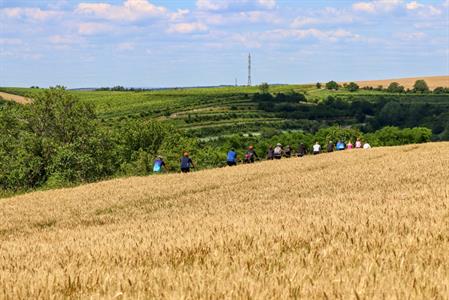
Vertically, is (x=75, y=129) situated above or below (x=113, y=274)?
below

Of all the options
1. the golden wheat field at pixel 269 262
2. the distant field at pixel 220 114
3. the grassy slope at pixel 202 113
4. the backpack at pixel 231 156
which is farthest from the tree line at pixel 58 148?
the distant field at pixel 220 114

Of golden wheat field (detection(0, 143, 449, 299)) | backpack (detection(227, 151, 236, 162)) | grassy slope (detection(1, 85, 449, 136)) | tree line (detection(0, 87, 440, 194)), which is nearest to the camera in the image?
golden wheat field (detection(0, 143, 449, 299))

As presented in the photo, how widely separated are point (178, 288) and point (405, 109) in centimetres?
17795

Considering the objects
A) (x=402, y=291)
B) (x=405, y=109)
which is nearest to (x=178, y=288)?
(x=402, y=291)

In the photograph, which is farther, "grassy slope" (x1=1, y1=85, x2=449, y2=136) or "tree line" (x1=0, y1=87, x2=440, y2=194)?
"grassy slope" (x1=1, y1=85, x2=449, y2=136)

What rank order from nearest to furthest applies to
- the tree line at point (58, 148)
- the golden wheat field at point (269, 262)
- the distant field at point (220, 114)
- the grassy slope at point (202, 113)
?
the golden wheat field at point (269, 262), the tree line at point (58, 148), the grassy slope at point (202, 113), the distant field at point (220, 114)

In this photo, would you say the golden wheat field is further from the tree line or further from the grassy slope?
the grassy slope

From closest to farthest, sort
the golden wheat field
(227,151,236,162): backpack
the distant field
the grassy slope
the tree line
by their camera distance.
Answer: the golden wheat field < (227,151,236,162): backpack < the tree line < the grassy slope < the distant field

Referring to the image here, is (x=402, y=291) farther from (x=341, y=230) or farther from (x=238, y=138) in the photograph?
(x=238, y=138)

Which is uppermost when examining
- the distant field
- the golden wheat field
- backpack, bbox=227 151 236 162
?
the golden wheat field

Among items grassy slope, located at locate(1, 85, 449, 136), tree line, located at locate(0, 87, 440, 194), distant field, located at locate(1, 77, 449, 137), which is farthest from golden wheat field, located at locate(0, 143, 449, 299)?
distant field, located at locate(1, 77, 449, 137)

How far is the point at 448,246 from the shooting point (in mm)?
5109

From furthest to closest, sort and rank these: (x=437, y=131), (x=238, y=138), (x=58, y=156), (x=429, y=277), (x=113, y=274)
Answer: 1. (x=437, y=131)
2. (x=238, y=138)
3. (x=58, y=156)
4. (x=113, y=274)
5. (x=429, y=277)

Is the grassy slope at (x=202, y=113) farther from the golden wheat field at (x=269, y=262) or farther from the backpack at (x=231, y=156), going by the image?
the golden wheat field at (x=269, y=262)
